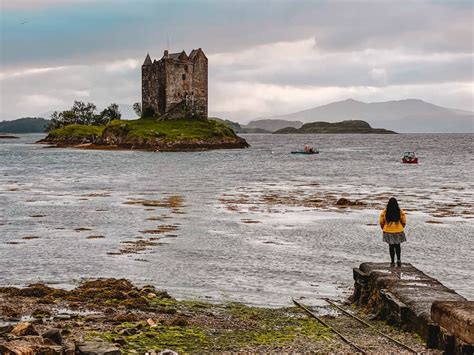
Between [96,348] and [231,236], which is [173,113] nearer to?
[231,236]

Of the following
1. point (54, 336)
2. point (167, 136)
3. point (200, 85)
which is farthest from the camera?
point (200, 85)

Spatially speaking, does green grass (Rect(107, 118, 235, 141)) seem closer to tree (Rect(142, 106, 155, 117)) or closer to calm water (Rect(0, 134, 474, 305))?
tree (Rect(142, 106, 155, 117))

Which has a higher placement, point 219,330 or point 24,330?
point 24,330

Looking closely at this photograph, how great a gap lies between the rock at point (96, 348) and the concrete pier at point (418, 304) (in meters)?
6.49

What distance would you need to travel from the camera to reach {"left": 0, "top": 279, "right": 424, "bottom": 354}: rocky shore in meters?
13.5

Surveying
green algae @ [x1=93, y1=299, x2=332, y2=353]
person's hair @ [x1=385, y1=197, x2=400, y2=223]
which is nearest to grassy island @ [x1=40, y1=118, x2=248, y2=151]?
person's hair @ [x1=385, y1=197, x2=400, y2=223]

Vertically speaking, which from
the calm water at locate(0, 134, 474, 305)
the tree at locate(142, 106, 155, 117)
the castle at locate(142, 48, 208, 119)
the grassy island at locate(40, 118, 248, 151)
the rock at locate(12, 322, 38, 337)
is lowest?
the calm water at locate(0, 134, 474, 305)

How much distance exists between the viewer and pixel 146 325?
→ 1572 centimetres

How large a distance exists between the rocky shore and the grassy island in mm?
116165

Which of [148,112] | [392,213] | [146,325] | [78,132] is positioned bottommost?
[146,325]

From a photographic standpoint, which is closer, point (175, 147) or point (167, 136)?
point (175, 147)

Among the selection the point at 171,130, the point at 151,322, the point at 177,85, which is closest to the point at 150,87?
the point at 177,85

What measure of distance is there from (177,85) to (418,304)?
13282 cm

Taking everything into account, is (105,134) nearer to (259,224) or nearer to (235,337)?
(259,224)
